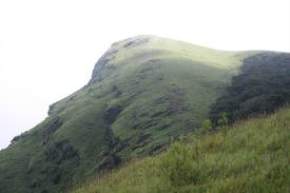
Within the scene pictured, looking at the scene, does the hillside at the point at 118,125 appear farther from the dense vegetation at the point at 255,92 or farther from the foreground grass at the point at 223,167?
the foreground grass at the point at 223,167

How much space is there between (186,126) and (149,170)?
121 ft

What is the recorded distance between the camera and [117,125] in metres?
67.2

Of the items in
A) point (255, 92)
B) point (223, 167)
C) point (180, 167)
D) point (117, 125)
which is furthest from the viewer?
point (117, 125)

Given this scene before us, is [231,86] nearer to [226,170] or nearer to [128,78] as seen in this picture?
[128,78]

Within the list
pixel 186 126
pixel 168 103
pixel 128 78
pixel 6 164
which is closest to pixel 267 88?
pixel 168 103

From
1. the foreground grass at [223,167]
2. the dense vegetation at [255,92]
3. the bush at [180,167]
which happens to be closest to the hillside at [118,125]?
the dense vegetation at [255,92]

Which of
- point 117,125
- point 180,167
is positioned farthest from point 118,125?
→ point 180,167

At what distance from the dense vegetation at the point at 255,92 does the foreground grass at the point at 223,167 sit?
23.9m

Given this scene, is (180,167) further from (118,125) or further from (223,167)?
(118,125)

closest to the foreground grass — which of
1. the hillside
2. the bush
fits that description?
the bush

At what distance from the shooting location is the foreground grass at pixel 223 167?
36.8ft

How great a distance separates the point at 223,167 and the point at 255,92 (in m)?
50.4

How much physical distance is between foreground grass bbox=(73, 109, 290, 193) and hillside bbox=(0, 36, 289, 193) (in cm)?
3051

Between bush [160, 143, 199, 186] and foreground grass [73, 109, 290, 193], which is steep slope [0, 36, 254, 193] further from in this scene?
bush [160, 143, 199, 186]
